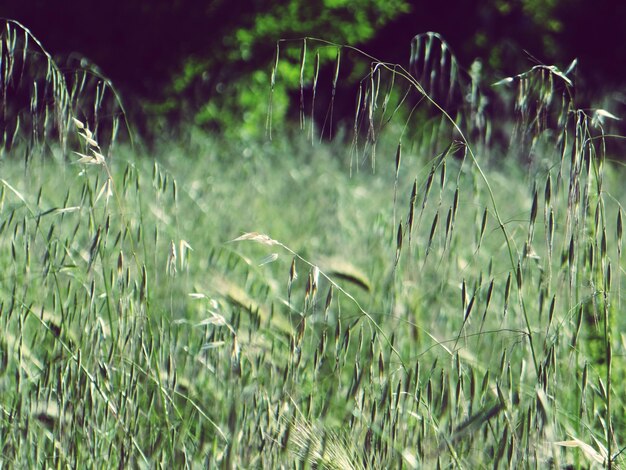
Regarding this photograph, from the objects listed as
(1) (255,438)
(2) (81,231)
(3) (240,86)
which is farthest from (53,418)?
(3) (240,86)

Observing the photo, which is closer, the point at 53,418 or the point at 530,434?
the point at 530,434

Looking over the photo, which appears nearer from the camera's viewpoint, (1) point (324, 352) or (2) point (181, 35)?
(1) point (324, 352)

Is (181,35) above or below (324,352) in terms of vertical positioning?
above

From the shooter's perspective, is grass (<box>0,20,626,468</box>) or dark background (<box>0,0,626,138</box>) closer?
grass (<box>0,20,626,468</box>)

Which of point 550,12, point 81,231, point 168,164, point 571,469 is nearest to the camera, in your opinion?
point 571,469

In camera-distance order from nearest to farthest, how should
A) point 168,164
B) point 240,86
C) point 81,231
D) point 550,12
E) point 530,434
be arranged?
1. point 530,434
2. point 81,231
3. point 168,164
4. point 240,86
5. point 550,12

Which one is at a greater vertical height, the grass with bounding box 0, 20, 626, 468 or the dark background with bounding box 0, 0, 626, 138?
the dark background with bounding box 0, 0, 626, 138

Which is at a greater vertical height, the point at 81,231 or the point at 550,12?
the point at 550,12

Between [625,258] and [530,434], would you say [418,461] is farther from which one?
[625,258]

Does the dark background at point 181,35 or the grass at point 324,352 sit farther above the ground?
the dark background at point 181,35

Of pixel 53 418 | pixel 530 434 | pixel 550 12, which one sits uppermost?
pixel 550 12

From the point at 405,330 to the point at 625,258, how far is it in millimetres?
1417

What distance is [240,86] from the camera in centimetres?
635

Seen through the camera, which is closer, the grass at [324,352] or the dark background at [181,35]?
the grass at [324,352]
